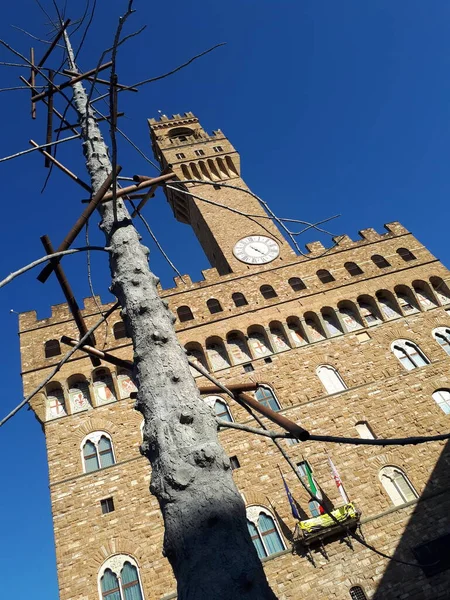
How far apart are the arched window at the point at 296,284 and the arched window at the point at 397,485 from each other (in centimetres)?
681

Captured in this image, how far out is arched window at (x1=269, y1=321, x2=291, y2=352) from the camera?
14666mm

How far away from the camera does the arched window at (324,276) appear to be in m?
16.7

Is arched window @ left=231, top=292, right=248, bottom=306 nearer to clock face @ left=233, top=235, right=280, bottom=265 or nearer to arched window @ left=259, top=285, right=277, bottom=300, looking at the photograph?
arched window @ left=259, top=285, right=277, bottom=300

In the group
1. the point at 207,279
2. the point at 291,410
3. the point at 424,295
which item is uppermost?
the point at 207,279

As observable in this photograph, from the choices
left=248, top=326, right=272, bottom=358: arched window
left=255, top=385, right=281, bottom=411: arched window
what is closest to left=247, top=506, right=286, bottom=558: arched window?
left=255, top=385, right=281, bottom=411: arched window

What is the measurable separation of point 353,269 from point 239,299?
4.71 meters

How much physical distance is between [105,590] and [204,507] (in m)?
10.5

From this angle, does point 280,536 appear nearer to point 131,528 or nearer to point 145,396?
point 131,528

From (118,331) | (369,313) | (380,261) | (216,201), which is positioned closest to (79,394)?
(118,331)

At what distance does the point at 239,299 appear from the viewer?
52.3ft

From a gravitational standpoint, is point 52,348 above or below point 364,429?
above

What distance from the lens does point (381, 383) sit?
1379cm

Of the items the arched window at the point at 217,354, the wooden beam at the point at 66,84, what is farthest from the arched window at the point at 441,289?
the wooden beam at the point at 66,84

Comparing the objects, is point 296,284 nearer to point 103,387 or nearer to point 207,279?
point 207,279
